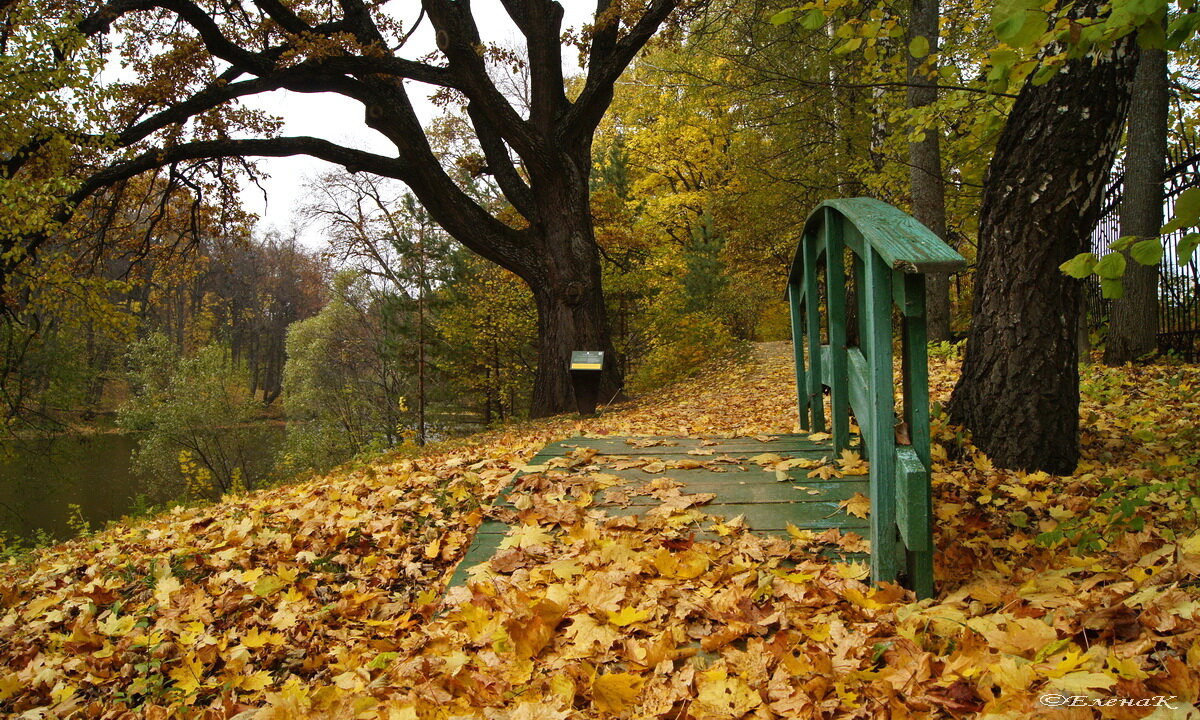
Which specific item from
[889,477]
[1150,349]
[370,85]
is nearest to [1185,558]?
[889,477]

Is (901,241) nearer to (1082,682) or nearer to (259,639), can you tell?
(1082,682)

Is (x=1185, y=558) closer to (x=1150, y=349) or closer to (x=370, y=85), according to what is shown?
(x=1150, y=349)

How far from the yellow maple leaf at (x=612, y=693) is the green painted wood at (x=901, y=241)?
50.2 inches

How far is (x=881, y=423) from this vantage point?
6.68ft

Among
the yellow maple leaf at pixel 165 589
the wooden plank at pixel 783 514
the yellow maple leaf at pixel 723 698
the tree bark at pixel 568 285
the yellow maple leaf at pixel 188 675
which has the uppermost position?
the tree bark at pixel 568 285

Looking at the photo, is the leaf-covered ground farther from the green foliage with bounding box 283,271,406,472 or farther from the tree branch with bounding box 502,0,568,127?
the green foliage with bounding box 283,271,406,472

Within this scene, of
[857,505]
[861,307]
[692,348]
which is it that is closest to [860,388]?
[861,307]

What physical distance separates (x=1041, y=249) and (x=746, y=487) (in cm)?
185

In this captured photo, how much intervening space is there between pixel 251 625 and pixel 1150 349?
362 inches

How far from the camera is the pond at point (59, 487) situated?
18.0 meters

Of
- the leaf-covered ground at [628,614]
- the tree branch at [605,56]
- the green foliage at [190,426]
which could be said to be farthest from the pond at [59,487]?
the leaf-covered ground at [628,614]

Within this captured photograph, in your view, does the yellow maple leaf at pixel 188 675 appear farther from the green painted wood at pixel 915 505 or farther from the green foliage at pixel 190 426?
the green foliage at pixel 190 426

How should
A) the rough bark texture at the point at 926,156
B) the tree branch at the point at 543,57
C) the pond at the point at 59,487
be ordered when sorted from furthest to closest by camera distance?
1. the pond at the point at 59,487
2. the tree branch at the point at 543,57
3. the rough bark texture at the point at 926,156

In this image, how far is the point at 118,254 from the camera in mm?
11312
